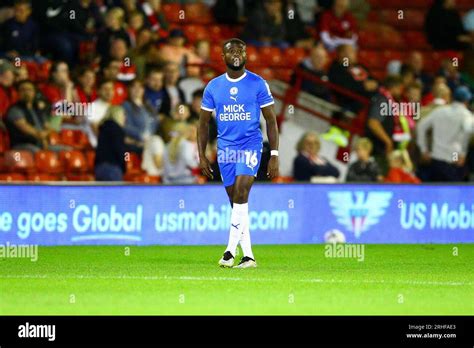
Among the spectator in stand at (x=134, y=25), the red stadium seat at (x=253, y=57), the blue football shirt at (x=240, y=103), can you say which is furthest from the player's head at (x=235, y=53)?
the red stadium seat at (x=253, y=57)

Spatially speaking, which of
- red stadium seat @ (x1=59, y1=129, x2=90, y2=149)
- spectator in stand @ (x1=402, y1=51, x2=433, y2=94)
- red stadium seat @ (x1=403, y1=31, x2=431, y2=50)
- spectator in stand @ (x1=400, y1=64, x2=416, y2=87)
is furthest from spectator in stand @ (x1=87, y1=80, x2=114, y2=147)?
red stadium seat @ (x1=403, y1=31, x2=431, y2=50)

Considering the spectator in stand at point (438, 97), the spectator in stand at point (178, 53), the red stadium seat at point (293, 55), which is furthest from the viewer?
the red stadium seat at point (293, 55)

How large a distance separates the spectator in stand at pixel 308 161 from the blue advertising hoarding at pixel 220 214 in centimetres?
155

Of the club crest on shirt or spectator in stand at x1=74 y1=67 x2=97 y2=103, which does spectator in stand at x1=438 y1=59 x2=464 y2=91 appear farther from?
the club crest on shirt

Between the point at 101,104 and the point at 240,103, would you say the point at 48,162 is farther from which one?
the point at 240,103

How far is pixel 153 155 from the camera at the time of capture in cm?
2100

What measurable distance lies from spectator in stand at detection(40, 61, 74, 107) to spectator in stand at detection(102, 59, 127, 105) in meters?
0.69

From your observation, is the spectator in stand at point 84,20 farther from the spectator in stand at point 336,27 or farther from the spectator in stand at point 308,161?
the spectator in stand at point 336,27

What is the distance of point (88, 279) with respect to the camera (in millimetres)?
14234

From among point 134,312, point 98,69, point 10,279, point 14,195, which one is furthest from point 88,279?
point 98,69

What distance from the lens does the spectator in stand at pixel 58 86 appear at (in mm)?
20984

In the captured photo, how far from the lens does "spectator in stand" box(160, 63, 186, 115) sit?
845 inches

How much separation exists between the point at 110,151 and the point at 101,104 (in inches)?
39.9

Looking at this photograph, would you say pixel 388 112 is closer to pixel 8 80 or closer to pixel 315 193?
pixel 315 193
